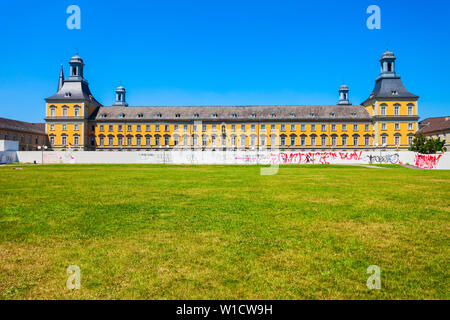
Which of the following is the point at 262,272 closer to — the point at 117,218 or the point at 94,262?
the point at 94,262

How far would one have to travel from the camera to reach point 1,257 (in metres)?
4.54

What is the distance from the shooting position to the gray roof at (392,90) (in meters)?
69.7

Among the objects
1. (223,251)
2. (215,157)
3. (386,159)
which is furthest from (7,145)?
(386,159)

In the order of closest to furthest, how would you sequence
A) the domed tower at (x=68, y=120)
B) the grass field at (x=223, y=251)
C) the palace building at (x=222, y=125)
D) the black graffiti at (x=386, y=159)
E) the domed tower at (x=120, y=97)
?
the grass field at (x=223, y=251), the black graffiti at (x=386, y=159), the palace building at (x=222, y=125), the domed tower at (x=68, y=120), the domed tower at (x=120, y=97)

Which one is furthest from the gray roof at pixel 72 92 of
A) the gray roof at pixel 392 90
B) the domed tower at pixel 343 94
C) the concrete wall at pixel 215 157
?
the gray roof at pixel 392 90

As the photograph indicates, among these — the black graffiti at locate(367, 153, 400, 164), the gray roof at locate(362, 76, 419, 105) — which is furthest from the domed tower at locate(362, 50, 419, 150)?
the black graffiti at locate(367, 153, 400, 164)

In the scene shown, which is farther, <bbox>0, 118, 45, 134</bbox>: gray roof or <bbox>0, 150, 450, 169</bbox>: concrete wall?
<bbox>0, 118, 45, 134</bbox>: gray roof

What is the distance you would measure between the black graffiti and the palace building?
84.7 feet

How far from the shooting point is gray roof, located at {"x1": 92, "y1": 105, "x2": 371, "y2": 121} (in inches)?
2936

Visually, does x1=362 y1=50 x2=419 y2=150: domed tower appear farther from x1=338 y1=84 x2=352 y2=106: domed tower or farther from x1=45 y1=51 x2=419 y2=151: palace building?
x1=338 y1=84 x2=352 y2=106: domed tower

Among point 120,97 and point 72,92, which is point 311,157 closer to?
point 72,92

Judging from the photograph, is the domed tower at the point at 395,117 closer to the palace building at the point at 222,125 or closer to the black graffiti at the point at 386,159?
the palace building at the point at 222,125

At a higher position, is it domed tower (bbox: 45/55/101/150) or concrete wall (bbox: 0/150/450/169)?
domed tower (bbox: 45/55/101/150)

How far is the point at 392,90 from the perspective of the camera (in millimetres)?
70812
